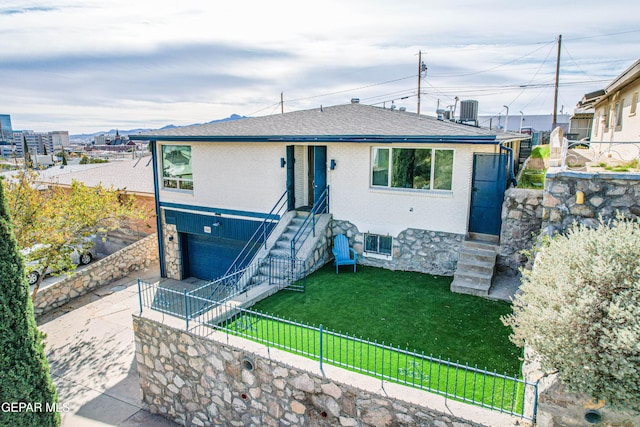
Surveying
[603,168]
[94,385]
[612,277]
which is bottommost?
[94,385]

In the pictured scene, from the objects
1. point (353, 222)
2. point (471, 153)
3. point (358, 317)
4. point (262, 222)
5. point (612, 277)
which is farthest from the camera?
point (262, 222)

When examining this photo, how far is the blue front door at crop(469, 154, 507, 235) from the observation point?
1119 cm

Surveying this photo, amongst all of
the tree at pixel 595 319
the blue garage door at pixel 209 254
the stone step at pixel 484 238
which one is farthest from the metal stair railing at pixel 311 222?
the tree at pixel 595 319

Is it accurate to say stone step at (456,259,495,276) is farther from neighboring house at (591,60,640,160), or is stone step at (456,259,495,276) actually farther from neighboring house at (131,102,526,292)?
neighboring house at (591,60,640,160)

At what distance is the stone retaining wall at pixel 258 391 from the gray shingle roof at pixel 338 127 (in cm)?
647

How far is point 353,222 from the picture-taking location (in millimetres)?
12836

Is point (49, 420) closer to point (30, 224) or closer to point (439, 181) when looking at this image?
point (30, 224)

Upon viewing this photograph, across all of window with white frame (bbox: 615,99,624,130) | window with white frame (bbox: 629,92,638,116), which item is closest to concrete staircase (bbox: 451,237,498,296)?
window with white frame (bbox: 629,92,638,116)

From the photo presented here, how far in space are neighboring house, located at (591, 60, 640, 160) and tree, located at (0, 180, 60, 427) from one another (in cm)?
1391

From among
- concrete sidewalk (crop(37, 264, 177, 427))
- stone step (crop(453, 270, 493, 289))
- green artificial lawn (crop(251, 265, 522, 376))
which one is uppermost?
stone step (crop(453, 270, 493, 289))

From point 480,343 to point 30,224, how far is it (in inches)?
458

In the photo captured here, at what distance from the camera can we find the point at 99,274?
16.0m

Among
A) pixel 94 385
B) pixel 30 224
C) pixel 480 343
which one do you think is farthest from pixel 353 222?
pixel 30 224

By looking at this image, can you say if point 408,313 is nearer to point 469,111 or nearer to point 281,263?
point 281,263
